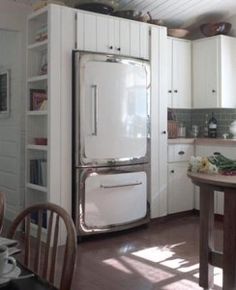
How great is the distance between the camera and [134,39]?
4.26 meters

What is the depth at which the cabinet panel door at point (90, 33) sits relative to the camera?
12.7 feet

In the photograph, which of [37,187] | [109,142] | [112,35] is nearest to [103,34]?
[112,35]

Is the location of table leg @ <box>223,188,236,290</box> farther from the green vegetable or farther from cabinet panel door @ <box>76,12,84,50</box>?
cabinet panel door @ <box>76,12,84,50</box>

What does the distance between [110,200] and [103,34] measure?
1693 mm

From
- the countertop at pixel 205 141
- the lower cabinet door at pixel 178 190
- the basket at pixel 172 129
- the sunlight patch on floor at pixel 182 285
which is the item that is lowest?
the sunlight patch on floor at pixel 182 285

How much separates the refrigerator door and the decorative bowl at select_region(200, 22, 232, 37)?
135 centimetres

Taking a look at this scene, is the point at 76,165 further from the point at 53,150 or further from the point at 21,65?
the point at 21,65

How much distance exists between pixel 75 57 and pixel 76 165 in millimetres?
1031

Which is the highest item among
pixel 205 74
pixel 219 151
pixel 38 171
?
pixel 205 74

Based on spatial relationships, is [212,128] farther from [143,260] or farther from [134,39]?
[143,260]

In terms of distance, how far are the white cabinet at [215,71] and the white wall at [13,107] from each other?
2.26m

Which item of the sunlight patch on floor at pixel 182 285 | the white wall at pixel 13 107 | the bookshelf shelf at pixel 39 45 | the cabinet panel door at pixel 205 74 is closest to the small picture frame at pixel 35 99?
Answer: the white wall at pixel 13 107

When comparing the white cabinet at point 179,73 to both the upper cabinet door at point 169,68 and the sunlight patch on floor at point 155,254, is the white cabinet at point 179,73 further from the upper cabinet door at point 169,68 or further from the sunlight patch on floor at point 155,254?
the sunlight patch on floor at point 155,254

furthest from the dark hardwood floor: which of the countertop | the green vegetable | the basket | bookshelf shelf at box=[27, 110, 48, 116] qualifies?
bookshelf shelf at box=[27, 110, 48, 116]
